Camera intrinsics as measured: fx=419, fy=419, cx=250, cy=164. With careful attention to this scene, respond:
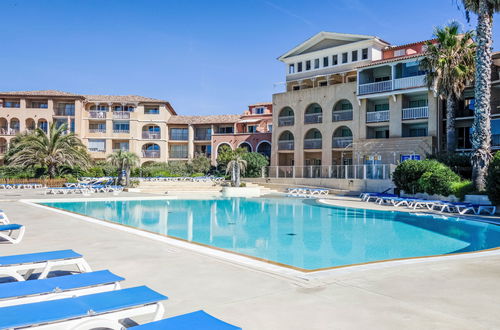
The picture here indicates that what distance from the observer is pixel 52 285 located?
14.5 ft

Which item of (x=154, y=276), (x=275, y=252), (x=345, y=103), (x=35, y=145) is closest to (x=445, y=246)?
(x=275, y=252)

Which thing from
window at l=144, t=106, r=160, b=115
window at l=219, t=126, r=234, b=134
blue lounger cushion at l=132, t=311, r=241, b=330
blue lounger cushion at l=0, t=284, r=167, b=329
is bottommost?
blue lounger cushion at l=132, t=311, r=241, b=330

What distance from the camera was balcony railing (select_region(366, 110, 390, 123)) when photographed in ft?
115

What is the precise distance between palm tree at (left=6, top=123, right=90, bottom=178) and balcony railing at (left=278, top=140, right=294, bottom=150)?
18.7 metres

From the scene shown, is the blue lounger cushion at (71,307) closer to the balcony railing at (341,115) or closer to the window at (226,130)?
the balcony railing at (341,115)

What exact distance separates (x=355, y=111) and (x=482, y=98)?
15.9 meters

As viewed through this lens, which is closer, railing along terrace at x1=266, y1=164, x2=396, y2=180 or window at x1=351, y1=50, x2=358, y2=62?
railing along terrace at x1=266, y1=164, x2=396, y2=180

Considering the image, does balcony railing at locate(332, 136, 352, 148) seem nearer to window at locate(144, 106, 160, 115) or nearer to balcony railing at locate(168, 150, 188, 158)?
balcony railing at locate(168, 150, 188, 158)

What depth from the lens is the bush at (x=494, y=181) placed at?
17.3 m

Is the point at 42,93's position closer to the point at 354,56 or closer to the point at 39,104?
the point at 39,104

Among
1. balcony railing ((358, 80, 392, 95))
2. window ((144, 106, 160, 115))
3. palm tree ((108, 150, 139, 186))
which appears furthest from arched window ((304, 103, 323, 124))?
window ((144, 106, 160, 115))

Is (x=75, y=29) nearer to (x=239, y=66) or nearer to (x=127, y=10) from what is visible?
(x=127, y=10)

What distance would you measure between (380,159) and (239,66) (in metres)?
13.5

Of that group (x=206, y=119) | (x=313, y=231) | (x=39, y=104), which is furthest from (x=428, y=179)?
(x=39, y=104)
